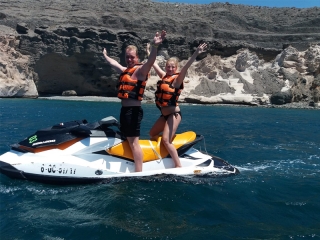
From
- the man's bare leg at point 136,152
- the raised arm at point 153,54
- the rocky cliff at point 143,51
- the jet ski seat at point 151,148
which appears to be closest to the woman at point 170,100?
the jet ski seat at point 151,148

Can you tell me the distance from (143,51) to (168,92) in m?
29.1

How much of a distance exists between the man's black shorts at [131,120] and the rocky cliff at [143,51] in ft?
82.9

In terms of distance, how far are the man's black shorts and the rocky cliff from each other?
2526cm

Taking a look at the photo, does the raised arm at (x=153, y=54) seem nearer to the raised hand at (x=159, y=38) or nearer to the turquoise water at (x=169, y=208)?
the raised hand at (x=159, y=38)

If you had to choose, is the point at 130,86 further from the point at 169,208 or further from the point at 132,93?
the point at 169,208

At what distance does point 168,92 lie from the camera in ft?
15.0

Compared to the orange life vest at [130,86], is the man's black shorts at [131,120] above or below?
below

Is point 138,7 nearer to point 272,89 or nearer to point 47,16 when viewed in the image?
point 47,16

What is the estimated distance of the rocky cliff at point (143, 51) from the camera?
31.0 m

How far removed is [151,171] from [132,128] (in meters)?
0.61

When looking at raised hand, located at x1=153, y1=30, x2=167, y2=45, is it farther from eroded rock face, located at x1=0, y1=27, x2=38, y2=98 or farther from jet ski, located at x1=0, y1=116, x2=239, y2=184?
eroded rock face, located at x1=0, y1=27, x2=38, y2=98

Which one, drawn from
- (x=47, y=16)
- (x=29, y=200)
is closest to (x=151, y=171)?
(x=29, y=200)

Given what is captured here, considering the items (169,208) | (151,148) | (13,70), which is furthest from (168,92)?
(13,70)

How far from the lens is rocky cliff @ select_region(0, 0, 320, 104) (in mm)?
30984
